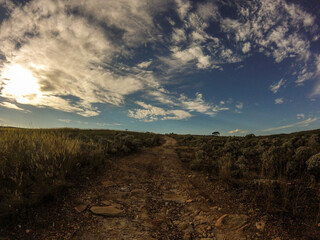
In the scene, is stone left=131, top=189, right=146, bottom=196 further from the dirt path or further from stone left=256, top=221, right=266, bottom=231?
stone left=256, top=221, right=266, bottom=231

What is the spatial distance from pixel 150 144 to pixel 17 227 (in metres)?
14.7

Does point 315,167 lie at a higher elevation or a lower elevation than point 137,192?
higher

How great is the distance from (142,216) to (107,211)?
1.00 m

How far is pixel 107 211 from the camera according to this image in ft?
15.2

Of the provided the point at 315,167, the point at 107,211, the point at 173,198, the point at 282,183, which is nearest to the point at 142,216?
the point at 107,211

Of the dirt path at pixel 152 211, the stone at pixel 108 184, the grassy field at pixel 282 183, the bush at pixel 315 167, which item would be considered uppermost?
the bush at pixel 315 167

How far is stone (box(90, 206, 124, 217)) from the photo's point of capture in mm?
4488

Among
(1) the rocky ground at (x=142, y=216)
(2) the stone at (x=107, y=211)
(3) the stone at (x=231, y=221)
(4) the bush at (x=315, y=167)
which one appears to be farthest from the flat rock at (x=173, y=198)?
(4) the bush at (x=315, y=167)

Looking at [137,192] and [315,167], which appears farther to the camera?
[315,167]

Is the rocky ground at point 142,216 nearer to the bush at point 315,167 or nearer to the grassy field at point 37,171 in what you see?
the grassy field at point 37,171

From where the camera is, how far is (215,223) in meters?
4.22

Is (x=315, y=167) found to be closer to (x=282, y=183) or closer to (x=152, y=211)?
(x=282, y=183)

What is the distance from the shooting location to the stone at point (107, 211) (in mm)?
4488

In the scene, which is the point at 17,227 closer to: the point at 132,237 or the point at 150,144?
the point at 132,237
